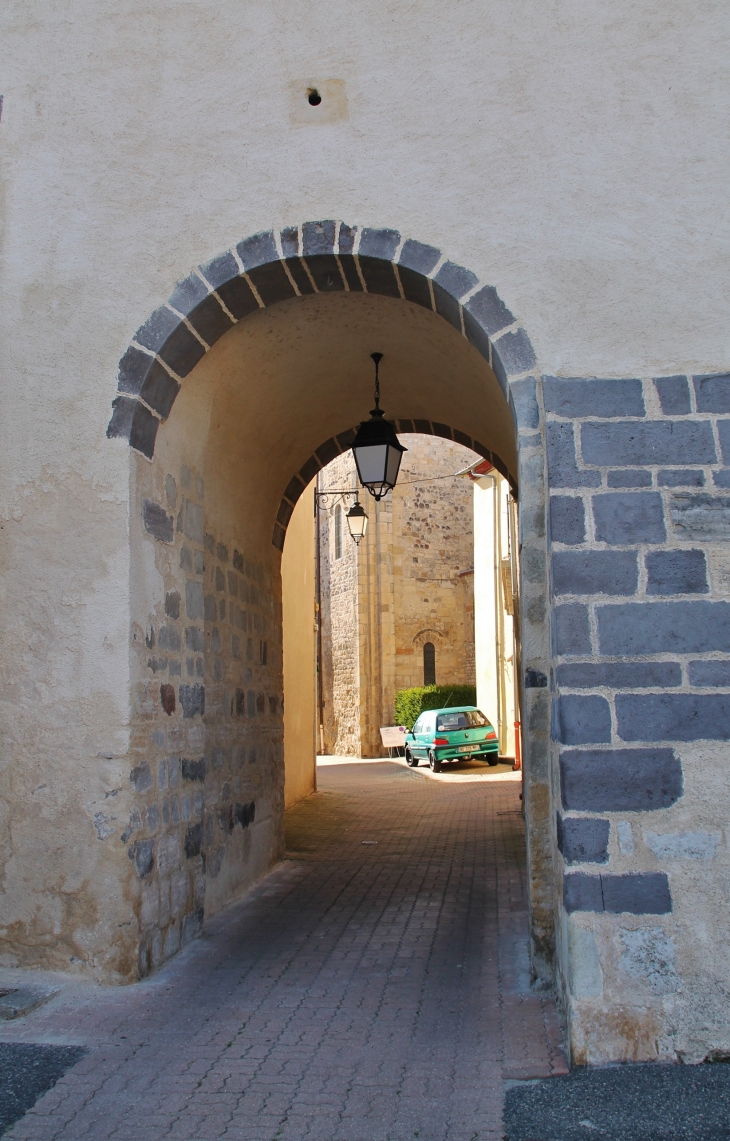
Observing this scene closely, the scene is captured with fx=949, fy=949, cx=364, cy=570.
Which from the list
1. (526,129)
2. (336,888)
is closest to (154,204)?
(526,129)

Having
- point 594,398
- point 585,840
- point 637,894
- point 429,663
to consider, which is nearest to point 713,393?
point 594,398

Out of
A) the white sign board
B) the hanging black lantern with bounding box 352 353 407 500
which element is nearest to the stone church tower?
the white sign board

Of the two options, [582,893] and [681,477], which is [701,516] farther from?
[582,893]

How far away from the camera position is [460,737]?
15.4 m

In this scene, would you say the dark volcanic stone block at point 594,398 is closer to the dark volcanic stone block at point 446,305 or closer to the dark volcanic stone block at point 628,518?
the dark volcanic stone block at point 628,518

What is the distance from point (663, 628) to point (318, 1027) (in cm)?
191

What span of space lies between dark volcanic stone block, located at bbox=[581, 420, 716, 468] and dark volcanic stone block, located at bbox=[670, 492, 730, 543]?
0.14m

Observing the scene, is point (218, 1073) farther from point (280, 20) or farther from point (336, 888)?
point (280, 20)

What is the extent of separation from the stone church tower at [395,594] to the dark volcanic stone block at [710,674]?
18.5 meters

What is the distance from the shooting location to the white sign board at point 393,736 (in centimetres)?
2038

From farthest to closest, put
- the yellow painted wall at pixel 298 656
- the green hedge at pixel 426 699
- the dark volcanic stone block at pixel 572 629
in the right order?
the green hedge at pixel 426 699 < the yellow painted wall at pixel 298 656 < the dark volcanic stone block at pixel 572 629

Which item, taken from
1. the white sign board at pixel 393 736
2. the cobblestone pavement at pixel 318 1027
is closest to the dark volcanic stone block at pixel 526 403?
the cobblestone pavement at pixel 318 1027

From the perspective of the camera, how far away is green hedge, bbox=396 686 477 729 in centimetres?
2112

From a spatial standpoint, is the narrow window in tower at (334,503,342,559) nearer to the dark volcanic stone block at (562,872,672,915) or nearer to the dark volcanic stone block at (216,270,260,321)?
the dark volcanic stone block at (216,270,260,321)
